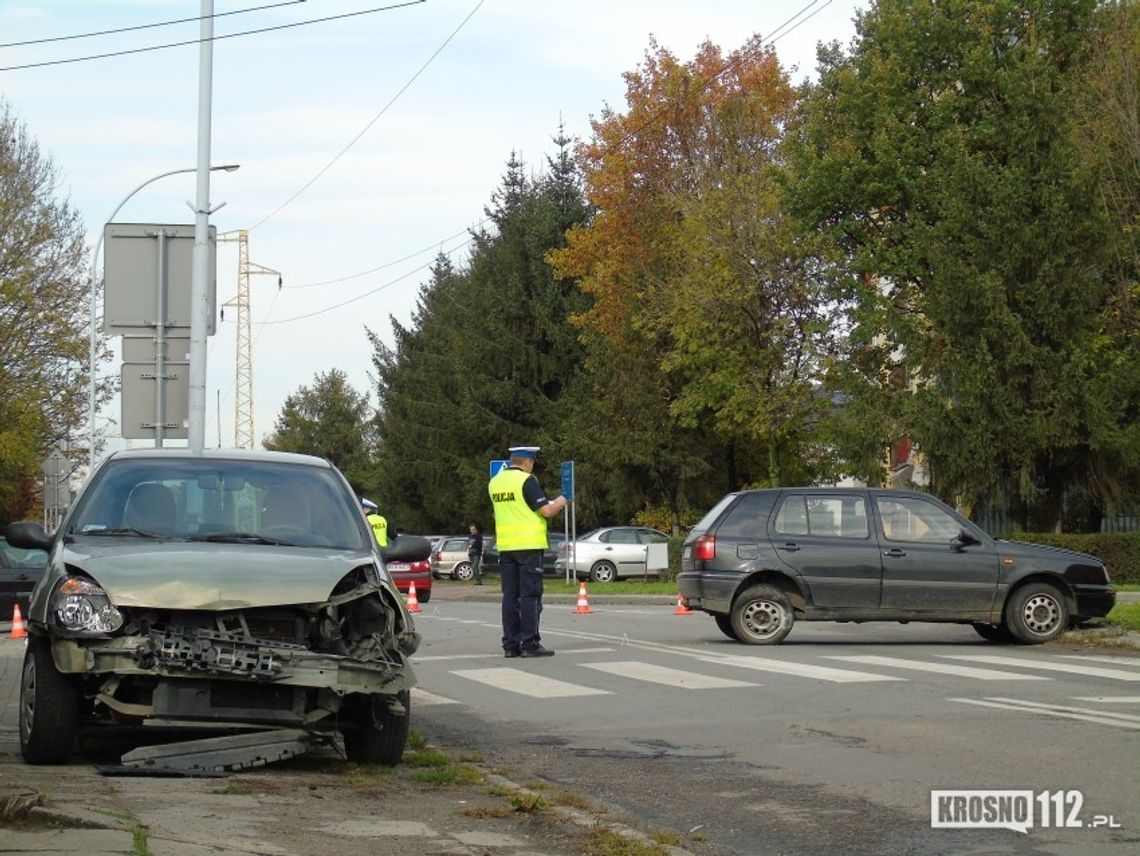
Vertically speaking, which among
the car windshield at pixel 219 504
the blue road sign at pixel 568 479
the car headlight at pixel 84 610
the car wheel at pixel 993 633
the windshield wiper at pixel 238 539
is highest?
the blue road sign at pixel 568 479

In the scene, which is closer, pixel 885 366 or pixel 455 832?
pixel 455 832

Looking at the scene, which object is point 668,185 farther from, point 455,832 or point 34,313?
point 455,832

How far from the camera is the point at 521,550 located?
1620 centimetres

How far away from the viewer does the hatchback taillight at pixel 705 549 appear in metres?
17.9

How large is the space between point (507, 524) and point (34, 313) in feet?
116

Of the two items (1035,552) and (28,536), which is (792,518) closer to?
(1035,552)

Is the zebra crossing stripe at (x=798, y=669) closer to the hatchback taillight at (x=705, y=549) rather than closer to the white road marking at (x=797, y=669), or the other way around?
the white road marking at (x=797, y=669)

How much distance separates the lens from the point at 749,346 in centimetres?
4947

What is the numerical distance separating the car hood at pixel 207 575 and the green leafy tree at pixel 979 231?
99.8 ft

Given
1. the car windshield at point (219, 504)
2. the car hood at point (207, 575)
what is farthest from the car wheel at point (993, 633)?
the car hood at point (207, 575)

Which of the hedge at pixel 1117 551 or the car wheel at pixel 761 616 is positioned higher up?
the hedge at pixel 1117 551

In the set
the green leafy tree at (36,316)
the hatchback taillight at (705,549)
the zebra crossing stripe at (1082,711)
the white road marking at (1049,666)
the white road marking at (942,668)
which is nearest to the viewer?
the zebra crossing stripe at (1082,711)

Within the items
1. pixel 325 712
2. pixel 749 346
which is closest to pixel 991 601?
pixel 325 712

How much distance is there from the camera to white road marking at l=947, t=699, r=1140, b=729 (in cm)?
1059
